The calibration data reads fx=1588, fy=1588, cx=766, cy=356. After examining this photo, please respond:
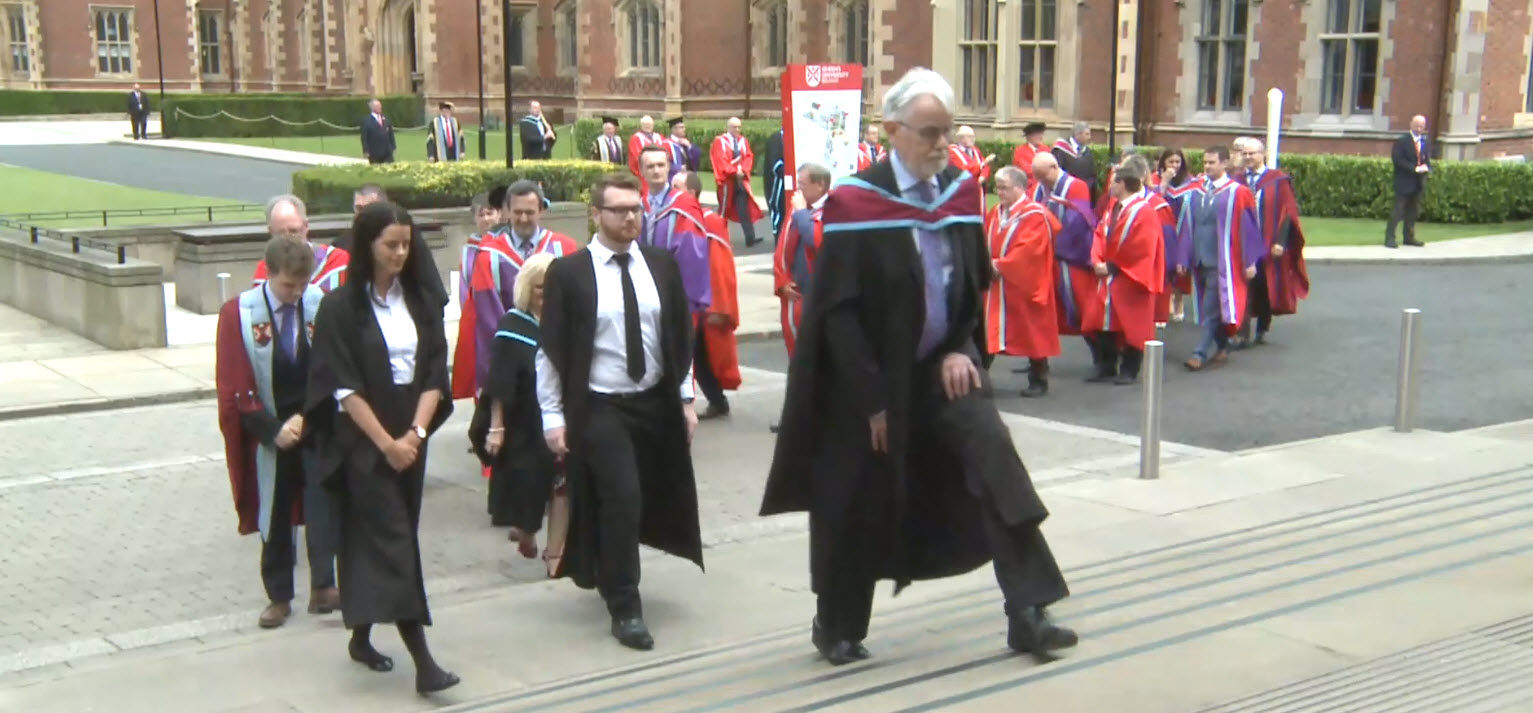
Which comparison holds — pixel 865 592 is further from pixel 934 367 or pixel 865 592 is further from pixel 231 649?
pixel 231 649

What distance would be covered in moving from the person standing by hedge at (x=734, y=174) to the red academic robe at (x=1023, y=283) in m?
9.34

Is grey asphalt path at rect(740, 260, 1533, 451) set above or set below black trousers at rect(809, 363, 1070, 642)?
below

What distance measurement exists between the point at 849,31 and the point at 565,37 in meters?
12.8

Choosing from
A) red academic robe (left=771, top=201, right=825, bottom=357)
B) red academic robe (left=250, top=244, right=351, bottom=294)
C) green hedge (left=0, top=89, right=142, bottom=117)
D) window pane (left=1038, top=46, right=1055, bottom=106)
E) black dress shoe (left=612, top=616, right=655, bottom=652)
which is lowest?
black dress shoe (left=612, top=616, right=655, bottom=652)

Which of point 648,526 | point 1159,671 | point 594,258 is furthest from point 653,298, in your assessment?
point 1159,671

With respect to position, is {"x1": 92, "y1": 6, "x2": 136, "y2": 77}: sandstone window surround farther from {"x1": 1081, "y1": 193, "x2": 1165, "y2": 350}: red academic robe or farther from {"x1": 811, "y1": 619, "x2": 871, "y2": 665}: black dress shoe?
{"x1": 811, "y1": 619, "x2": 871, "y2": 665}: black dress shoe

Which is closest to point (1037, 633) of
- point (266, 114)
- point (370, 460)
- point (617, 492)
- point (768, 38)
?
point (617, 492)

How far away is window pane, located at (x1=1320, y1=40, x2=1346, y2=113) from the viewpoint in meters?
25.4

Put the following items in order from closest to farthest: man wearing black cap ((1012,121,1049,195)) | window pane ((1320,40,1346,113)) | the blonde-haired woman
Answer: the blonde-haired woman → man wearing black cap ((1012,121,1049,195)) → window pane ((1320,40,1346,113))

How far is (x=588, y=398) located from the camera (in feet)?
19.9

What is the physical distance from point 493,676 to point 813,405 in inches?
60.5

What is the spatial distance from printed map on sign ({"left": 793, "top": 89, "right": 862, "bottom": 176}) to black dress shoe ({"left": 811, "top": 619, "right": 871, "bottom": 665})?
8.50 m

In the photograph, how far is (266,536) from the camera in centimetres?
652

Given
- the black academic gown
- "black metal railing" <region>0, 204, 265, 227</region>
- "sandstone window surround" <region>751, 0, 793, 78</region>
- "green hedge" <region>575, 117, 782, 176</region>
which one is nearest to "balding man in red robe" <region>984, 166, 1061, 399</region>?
the black academic gown
